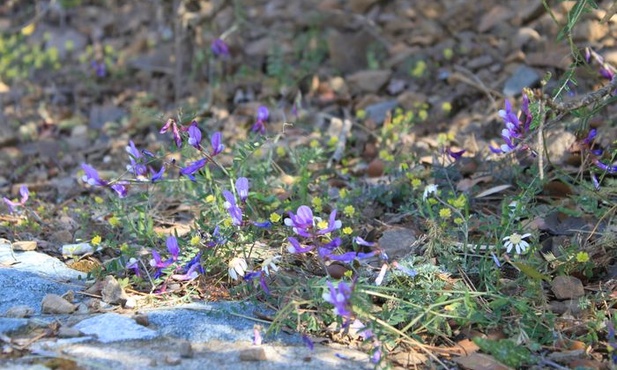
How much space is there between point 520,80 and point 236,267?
2617 millimetres

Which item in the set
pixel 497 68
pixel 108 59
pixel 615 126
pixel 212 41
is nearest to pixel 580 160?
pixel 615 126

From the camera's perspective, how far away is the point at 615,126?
13.5 ft

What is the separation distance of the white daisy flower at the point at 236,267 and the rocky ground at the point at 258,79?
580mm

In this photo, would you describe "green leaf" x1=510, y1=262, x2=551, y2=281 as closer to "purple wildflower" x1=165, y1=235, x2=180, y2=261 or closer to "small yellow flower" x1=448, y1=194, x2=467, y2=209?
"small yellow flower" x1=448, y1=194, x2=467, y2=209

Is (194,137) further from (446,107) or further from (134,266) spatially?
(446,107)

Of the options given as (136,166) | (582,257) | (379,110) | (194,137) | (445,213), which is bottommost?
(379,110)

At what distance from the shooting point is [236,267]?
294cm

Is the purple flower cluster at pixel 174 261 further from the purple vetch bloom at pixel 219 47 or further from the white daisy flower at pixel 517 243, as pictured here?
the purple vetch bloom at pixel 219 47

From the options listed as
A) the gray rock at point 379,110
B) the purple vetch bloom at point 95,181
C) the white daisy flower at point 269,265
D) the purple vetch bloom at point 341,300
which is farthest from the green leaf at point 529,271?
the gray rock at point 379,110

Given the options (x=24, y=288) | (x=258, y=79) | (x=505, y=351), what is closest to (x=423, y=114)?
(x=258, y=79)

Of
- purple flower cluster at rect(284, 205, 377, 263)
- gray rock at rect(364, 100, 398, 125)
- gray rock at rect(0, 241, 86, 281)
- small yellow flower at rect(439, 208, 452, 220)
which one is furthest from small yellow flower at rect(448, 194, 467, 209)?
gray rock at rect(364, 100, 398, 125)

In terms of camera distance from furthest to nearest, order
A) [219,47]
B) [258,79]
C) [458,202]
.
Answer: [258,79] < [219,47] < [458,202]

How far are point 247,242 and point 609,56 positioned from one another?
2.67 m

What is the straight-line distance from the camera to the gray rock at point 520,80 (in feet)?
15.8
